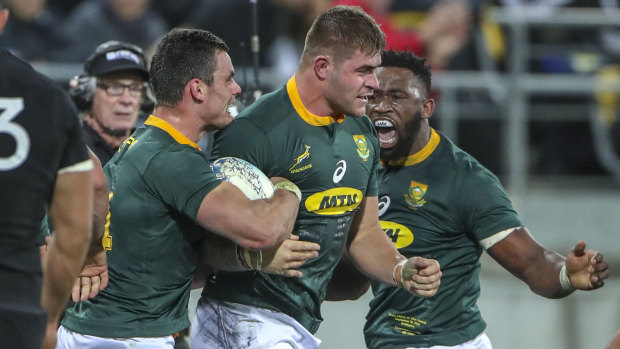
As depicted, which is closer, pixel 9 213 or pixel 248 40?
pixel 9 213

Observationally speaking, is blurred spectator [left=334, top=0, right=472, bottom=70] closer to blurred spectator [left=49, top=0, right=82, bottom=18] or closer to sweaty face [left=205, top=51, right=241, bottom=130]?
blurred spectator [left=49, top=0, right=82, bottom=18]

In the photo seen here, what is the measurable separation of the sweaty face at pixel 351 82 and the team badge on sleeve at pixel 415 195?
791mm

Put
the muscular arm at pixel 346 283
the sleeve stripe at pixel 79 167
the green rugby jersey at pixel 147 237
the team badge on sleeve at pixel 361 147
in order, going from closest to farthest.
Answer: the sleeve stripe at pixel 79 167 < the green rugby jersey at pixel 147 237 < the team badge on sleeve at pixel 361 147 < the muscular arm at pixel 346 283

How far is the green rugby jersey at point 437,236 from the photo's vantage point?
5.43 m

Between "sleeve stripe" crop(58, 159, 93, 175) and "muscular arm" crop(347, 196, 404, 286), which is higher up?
"sleeve stripe" crop(58, 159, 93, 175)

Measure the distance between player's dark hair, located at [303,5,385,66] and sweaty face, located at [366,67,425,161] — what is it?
0.68m

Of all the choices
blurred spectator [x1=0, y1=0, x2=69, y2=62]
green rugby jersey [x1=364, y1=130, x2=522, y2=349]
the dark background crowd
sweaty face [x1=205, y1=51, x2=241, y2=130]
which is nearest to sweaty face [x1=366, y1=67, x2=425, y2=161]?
green rugby jersey [x1=364, y1=130, x2=522, y2=349]

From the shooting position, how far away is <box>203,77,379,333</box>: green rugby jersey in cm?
471

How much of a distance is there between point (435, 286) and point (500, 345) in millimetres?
4146

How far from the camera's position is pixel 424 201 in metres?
5.48

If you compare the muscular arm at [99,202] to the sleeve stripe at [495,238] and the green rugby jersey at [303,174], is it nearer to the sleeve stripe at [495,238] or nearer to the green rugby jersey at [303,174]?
the green rugby jersey at [303,174]

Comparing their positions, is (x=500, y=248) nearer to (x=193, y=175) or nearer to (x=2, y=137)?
(x=193, y=175)

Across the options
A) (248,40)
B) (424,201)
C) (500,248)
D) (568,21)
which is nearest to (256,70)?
(424,201)

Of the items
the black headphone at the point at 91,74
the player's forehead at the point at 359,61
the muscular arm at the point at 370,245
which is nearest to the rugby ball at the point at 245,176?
the player's forehead at the point at 359,61
